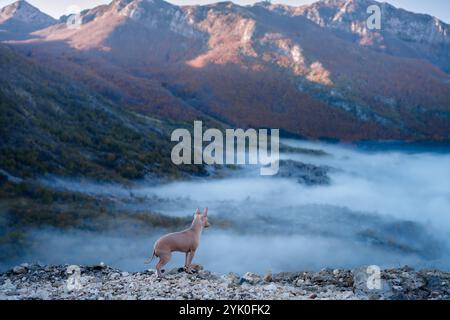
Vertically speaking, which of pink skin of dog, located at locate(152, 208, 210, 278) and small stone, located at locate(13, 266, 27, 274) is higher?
pink skin of dog, located at locate(152, 208, 210, 278)

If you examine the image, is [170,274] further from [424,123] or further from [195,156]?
[424,123]

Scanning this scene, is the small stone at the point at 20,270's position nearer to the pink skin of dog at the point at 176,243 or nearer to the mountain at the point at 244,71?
the pink skin of dog at the point at 176,243

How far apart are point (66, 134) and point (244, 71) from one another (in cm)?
9171

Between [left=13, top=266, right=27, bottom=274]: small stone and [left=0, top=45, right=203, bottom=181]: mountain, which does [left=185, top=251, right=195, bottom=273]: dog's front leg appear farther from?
[left=0, top=45, right=203, bottom=181]: mountain

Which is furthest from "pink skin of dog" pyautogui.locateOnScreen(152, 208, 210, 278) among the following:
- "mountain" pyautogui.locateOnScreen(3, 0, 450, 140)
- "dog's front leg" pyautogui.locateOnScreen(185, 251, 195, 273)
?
"mountain" pyautogui.locateOnScreen(3, 0, 450, 140)

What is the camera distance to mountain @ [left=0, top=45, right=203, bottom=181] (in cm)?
3238

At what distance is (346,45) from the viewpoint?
529ft

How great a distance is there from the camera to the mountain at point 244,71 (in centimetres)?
10075

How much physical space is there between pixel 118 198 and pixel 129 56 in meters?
109

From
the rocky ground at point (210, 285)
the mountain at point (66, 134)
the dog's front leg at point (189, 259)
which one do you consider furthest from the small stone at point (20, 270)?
the mountain at point (66, 134)

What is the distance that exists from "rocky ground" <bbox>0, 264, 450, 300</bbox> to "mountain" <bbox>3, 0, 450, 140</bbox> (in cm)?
6747

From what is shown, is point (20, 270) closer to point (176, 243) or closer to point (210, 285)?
point (176, 243)

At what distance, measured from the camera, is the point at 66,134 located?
39312mm
